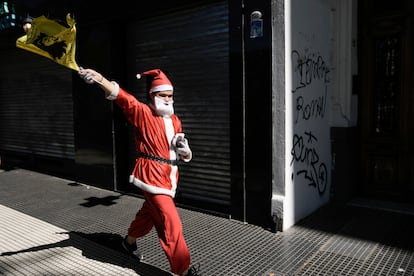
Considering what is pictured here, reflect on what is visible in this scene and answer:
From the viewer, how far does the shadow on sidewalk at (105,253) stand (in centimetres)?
382

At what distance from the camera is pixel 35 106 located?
914 centimetres

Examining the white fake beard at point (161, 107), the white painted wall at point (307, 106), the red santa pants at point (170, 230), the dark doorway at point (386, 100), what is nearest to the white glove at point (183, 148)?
the white fake beard at point (161, 107)

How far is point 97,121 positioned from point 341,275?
16.7 ft

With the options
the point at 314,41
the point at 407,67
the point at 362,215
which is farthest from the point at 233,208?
the point at 407,67

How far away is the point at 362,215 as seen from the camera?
17.3 feet

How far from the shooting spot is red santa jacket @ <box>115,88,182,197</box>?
3.53 meters

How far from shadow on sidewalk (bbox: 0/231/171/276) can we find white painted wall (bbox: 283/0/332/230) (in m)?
1.84

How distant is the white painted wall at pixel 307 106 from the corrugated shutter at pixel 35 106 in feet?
16.3

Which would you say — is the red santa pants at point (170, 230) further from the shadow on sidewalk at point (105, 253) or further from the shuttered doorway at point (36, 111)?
the shuttered doorway at point (36, 111)

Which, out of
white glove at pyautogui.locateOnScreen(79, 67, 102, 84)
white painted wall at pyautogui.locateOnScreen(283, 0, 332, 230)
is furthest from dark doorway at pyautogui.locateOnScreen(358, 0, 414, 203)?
white glove at pyautogui.locateOnScreen(79, 67, 102, 84)

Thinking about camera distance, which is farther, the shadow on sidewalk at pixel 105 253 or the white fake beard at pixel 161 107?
the shadow on sidewalk at pixel 105 253

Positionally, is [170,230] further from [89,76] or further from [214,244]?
[89,76]

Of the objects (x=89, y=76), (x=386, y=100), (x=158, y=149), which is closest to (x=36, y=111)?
(x=89, y=76)

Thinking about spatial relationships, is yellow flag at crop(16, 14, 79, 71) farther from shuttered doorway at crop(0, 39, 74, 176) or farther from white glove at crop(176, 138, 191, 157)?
shuttered doorway at crop(0, 39, 74, 176)
